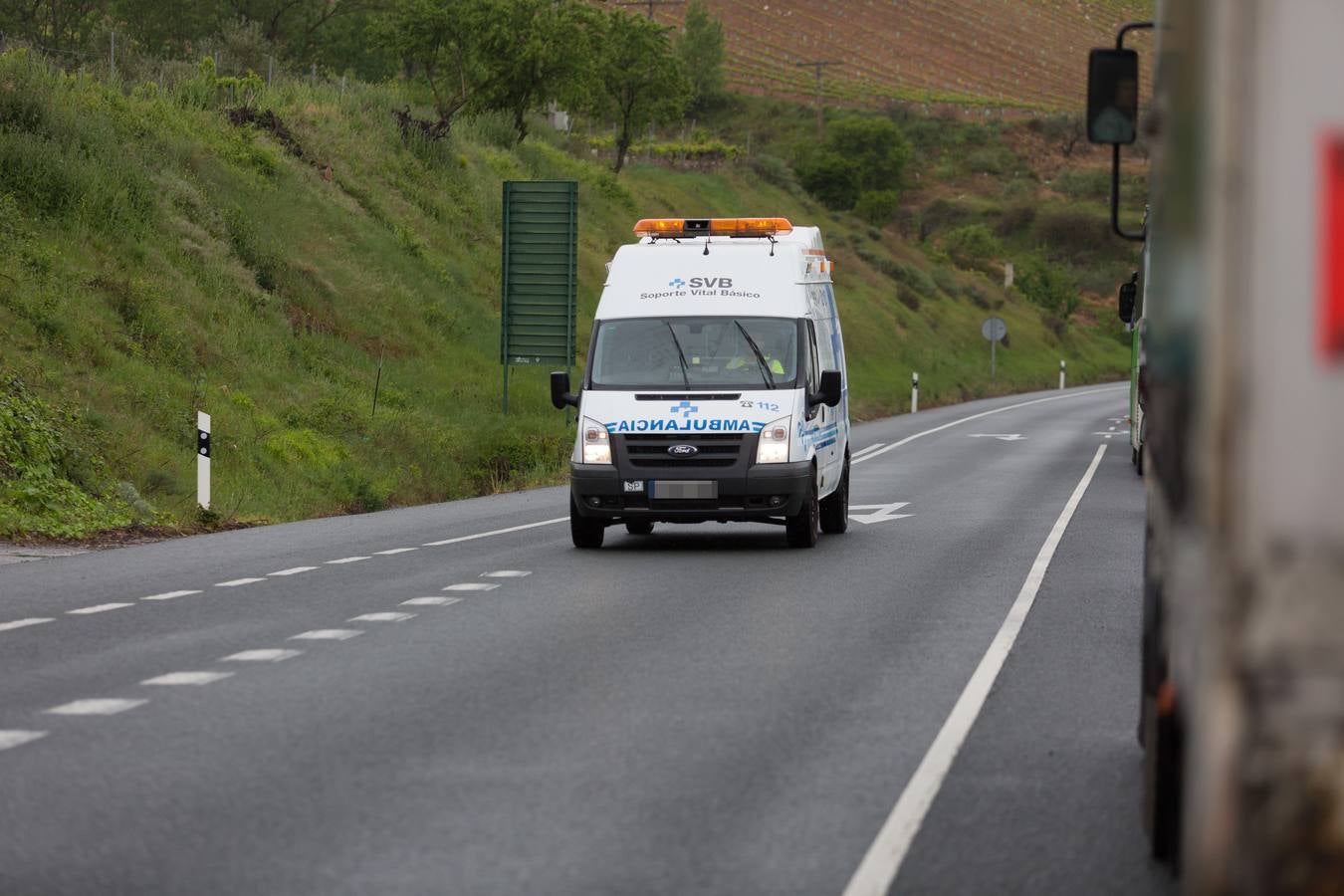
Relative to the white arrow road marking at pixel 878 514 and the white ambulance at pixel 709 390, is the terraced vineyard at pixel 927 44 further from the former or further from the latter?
the white ambulance at pixel 709 390

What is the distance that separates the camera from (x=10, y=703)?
9.66m

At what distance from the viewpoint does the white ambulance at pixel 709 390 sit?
59.4 feet

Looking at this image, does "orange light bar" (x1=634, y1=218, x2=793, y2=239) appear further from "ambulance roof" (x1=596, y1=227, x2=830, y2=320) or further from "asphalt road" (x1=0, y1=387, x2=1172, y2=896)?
"asphalt road" (x1=0, y1=387, x2=1172, y2=896)

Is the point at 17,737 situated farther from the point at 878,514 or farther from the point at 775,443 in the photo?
the point at 878,514

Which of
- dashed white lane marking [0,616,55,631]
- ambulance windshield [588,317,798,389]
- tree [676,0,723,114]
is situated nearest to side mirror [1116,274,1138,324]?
ambulance windshield [588,317,798,389]

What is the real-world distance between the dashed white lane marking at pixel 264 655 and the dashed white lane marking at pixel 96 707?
142cm

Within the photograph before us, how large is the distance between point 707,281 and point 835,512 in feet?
8.85

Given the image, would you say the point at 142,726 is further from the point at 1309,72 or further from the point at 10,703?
the point at 1309,72

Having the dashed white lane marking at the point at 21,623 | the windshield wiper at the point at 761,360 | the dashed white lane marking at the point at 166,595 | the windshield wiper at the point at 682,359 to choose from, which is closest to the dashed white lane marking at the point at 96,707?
the dashed white lane marking at the point at 21,623

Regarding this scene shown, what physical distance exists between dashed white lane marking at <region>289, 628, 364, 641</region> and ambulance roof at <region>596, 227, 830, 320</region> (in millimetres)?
7178

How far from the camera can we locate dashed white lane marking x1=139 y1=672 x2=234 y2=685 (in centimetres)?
1034

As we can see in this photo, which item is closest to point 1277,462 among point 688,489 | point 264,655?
point 264,655

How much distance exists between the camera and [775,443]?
1811cm

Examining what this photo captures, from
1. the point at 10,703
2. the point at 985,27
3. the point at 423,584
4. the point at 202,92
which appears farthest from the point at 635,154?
the point at 985,27
